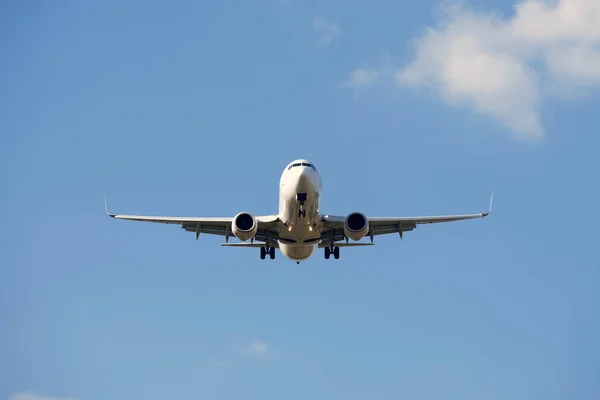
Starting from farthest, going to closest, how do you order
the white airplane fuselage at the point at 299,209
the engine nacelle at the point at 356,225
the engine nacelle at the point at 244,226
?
the engine nacelle at the point at 356,225 → the engine nacelle at the point at 244,226 → the white airplane fuselage at the point at 299,209

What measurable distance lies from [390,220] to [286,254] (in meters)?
5.39

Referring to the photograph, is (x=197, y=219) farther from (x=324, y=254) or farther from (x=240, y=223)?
(x=324, y=254)

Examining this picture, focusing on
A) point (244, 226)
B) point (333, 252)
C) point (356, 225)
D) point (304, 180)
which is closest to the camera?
point (304, 180)

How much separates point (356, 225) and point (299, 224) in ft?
8.65

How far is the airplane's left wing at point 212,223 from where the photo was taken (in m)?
44.4

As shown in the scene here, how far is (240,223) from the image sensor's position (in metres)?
42.1

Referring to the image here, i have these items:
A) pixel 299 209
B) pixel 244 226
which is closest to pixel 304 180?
pixel 299 209

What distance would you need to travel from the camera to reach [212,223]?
46.4 metres

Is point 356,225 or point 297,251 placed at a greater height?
point 356,225

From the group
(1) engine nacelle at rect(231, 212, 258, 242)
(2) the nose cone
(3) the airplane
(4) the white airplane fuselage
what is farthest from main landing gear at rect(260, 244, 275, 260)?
(2) the nose cone

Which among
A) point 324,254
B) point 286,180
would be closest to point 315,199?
point 286,180

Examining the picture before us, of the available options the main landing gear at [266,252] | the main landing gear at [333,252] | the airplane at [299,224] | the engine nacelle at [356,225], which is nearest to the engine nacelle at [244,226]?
the airplane at [299,224]

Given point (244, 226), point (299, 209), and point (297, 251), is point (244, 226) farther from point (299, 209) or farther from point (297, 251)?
point (297, 251)

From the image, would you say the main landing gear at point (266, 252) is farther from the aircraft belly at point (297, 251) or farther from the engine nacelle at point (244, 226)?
the engine nacelle at point (244, 226)
